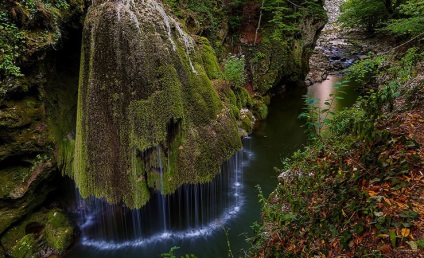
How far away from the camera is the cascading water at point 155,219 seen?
6102 mm

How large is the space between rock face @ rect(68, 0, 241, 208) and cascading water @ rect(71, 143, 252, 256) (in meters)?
1.12

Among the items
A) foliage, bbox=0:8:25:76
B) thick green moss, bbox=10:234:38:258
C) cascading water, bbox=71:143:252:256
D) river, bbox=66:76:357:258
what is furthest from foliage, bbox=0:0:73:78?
river, bbox=66:76:357:258

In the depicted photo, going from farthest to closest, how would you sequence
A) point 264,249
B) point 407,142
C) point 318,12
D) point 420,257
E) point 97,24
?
point 318,12 < point 97,24 < point 264,249 < point 407,142 < point 420,257

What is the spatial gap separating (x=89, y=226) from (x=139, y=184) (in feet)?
8.07

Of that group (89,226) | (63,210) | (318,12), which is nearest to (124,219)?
(89,226)

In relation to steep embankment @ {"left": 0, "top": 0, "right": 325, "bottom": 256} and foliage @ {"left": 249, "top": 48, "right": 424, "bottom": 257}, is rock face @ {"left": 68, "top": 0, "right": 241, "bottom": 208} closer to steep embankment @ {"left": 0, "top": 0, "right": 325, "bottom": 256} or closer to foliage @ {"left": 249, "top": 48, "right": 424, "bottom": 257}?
steep embankment @ {"left": 0, "top": 0, "right": 325, "bottom": 256}

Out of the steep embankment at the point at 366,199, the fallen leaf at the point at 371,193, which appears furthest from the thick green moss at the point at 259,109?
the fallen leaf at the point at 371,193

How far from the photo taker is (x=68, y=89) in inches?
259

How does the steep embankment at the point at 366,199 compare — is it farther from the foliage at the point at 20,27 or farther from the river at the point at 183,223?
the foliage at the point at 20,27

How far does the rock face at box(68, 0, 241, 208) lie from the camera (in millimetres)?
5055

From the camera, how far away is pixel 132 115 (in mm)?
5043

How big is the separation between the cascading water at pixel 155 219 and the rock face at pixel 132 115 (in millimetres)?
1116

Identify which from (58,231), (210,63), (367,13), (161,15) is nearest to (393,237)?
(161,15)

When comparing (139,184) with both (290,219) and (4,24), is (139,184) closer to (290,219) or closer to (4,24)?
(290,219)
